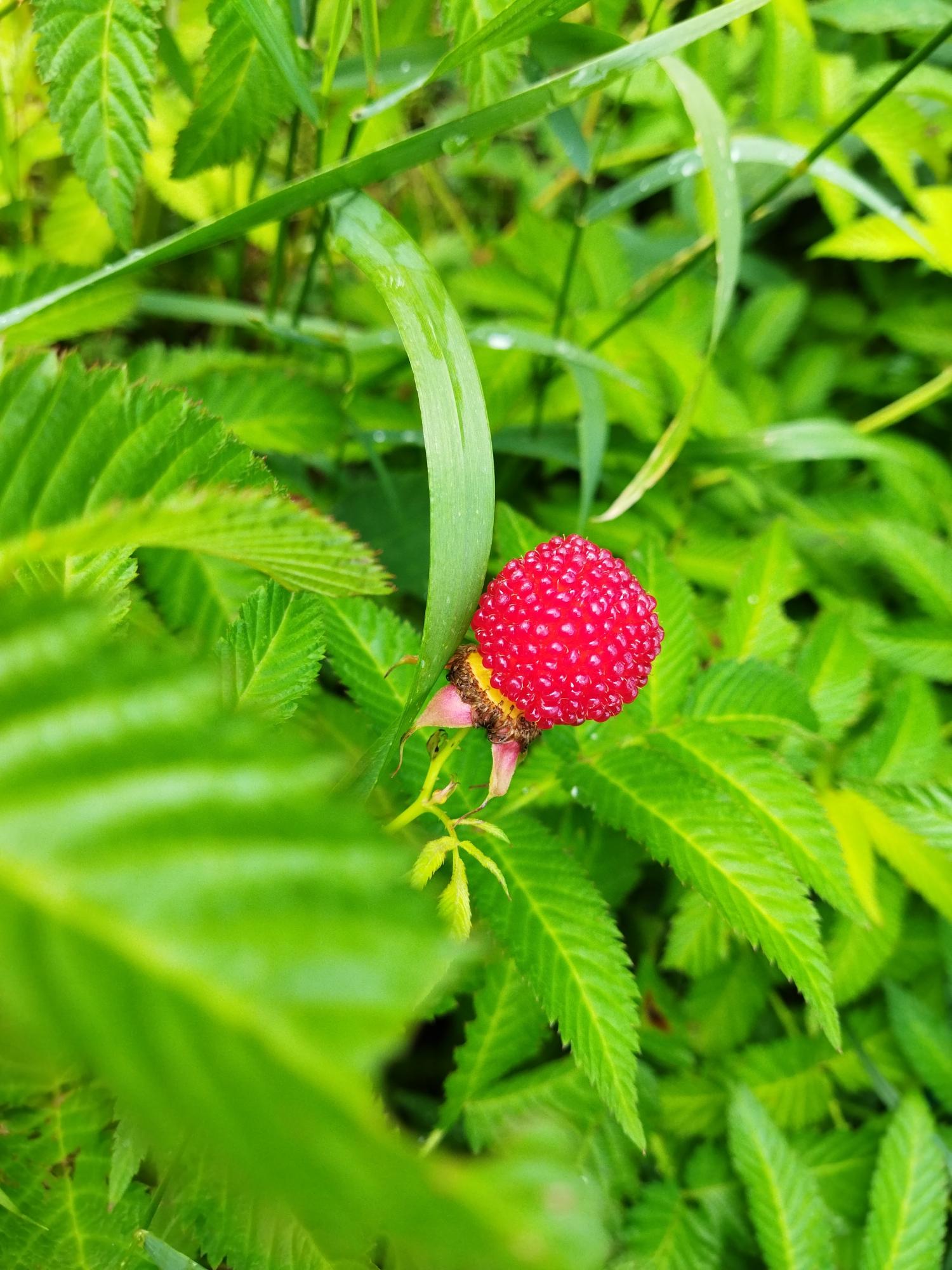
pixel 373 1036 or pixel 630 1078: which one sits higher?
pixel 373 1036

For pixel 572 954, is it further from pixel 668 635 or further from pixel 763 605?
pixel 763 605

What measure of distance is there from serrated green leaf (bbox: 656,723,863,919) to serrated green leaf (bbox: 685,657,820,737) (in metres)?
0.06

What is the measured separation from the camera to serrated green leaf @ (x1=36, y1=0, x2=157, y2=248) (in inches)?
36.4

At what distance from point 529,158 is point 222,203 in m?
1.16

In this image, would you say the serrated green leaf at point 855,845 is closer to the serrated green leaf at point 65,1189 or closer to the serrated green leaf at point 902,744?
the serrated green leaf at point 902,744

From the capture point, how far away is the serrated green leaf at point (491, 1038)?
1097mm

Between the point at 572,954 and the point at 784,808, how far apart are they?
0.32 meters

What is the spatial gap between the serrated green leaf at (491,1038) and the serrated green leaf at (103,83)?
1.05 m

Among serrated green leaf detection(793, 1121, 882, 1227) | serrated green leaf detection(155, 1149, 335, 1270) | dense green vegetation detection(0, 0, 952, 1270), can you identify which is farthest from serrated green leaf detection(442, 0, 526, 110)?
serrated green leaf detection(793, 1121, 882, 1227)

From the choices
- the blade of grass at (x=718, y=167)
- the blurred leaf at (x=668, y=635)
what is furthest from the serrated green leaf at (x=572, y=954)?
the blade of grass at (x=718, y=167)

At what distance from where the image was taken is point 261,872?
35 cm

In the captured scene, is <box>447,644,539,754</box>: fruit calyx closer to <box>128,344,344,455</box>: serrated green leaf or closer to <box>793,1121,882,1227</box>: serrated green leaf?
<box>128,344,344,455</box>: serrated green leaf

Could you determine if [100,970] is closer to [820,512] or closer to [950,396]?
[820,512]

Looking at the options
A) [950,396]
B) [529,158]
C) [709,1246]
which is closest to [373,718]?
[709,1246]
